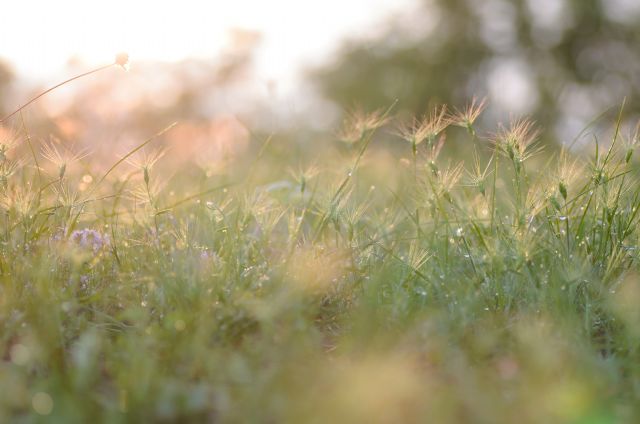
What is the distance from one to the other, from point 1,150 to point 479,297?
1.55 metres

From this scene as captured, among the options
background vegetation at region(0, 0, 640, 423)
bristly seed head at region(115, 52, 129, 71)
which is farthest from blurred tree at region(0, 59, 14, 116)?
bristly seed head at region(115, 52, 129, 71)

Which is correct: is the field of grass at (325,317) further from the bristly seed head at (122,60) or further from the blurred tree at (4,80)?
the blurred tree at (4,80)

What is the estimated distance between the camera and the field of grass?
4.99 ft

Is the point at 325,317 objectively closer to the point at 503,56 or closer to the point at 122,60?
the point at 122,60

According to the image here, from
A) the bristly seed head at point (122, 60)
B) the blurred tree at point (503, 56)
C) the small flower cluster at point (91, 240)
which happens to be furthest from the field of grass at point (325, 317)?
the blurred tree at point (503, 56)

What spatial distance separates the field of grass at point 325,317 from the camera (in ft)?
4.99

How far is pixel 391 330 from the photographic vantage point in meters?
1.96

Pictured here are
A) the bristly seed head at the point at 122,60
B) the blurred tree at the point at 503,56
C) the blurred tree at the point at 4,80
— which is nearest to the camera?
the bristly seed head at the point at 122,60

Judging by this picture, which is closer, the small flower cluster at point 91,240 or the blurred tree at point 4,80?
the small flower cluster at point 91,240

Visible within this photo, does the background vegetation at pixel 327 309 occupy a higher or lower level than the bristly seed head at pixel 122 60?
lower

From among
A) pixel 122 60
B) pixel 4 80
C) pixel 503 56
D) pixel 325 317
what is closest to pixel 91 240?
pixel 122 60

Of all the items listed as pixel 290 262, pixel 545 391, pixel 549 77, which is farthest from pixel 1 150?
pixel 549 77

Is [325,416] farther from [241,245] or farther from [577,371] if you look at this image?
[241,245]

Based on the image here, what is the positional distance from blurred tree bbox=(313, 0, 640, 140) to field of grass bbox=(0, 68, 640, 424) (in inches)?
345
